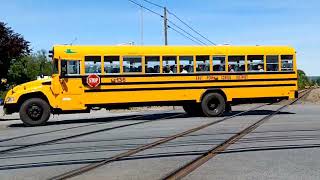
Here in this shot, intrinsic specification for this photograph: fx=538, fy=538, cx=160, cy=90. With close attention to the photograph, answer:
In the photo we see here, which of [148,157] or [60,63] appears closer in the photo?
[148,157]

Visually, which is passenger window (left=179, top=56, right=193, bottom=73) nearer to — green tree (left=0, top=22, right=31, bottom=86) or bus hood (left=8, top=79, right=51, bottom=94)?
bus hood (left=8, top=79, right=51, bottom=94)

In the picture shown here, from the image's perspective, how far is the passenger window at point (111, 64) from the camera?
19.7 meters

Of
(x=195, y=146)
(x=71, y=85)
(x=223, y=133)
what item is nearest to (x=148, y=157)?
(x=195, y=146)

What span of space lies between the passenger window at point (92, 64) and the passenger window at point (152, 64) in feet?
5.98

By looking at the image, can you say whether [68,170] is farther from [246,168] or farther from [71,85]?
[71,85]

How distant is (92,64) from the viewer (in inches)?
768

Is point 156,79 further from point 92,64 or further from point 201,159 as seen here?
point 201,159

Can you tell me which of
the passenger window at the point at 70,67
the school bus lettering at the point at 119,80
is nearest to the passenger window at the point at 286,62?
the school bus lettering at the point at 119,80

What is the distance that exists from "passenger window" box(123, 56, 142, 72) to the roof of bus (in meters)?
0.19

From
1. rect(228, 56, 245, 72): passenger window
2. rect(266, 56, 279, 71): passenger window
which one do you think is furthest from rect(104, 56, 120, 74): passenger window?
rect(266, 56, 279, 71): passenger window

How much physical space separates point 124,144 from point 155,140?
92 centimetres

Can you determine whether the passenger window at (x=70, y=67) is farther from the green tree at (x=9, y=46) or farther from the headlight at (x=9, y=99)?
the green tree at (x=9, y=46)

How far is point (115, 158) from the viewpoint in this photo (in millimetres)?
9633

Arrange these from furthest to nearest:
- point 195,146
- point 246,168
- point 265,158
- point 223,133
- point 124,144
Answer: point 223,133
point 124,144
point 195,146
point 265,158
point 246,168
